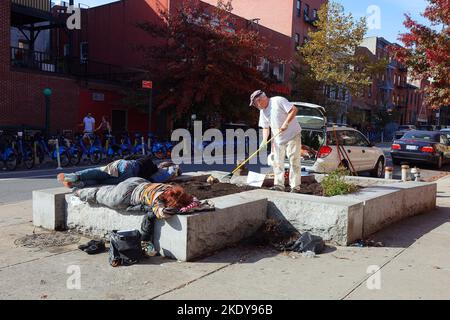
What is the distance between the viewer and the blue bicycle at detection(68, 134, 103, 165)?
16.4 meters

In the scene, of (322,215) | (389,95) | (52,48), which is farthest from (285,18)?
(322,215)

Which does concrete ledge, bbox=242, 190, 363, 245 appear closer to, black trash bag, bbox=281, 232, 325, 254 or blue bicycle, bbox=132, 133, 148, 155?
black trash bag, bbox=281, 232, 325, 254

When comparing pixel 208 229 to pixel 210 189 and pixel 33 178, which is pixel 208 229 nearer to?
pixel 210 189

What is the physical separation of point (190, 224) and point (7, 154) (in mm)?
11317

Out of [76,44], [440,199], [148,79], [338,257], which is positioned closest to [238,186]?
[338,257]

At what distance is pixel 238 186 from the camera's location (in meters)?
7.58

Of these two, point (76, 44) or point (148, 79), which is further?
point (76, 44)

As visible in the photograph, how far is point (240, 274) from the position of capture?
4648 mm

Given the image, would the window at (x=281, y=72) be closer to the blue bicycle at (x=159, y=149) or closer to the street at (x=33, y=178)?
the blue bicycle at (x=159, y=149)

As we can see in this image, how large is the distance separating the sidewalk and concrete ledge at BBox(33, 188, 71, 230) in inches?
20.2

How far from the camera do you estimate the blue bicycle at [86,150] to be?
53.7 feet

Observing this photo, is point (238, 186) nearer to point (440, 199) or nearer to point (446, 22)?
point (440, 199)

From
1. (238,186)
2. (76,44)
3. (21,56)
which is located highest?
(76,44)
